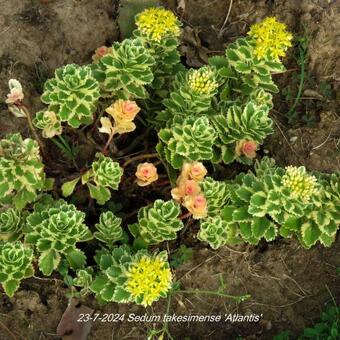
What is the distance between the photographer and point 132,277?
1.98 m

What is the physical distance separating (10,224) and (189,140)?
80 centimetres

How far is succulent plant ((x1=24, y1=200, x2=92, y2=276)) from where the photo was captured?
204 centimetres

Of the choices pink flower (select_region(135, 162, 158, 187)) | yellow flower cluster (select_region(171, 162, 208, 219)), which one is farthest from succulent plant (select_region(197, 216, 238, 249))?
pink flower (select_region(135, 162, 158, 187))

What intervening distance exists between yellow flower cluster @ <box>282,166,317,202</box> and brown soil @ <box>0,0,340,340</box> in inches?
24.7

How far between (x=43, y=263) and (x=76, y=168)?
57 cm

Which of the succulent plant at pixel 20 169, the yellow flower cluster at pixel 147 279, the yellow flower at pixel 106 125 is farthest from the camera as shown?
the yellow flower at pixel 106 125

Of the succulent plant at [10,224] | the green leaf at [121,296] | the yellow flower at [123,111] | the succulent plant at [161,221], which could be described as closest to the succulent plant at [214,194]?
the succulent plant at [161,221]

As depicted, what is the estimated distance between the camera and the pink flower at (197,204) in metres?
2.13

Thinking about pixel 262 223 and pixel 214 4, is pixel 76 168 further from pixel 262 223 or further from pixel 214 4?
pixel 214 4

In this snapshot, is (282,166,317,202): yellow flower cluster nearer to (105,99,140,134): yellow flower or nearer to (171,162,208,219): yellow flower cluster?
(171,162,208,219): yellow flower cluster

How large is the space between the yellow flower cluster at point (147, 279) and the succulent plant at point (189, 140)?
1.51ft

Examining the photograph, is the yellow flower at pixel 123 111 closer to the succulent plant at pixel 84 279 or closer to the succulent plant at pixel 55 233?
the succulent plant at pixel 55 233

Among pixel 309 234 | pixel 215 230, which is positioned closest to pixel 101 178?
pixel 215 230

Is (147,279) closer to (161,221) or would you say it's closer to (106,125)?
(161,221)
